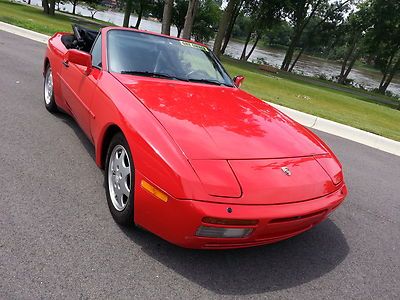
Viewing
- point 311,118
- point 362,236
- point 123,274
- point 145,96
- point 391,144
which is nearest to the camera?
point 123,274

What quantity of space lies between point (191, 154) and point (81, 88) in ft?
6.41

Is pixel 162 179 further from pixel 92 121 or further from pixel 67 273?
pixel 92 121

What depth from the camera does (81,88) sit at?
3.86 m

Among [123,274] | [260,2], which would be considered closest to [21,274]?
[123,274]

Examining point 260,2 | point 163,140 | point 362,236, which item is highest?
point 260,2

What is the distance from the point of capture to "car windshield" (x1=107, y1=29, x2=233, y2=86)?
374 cm

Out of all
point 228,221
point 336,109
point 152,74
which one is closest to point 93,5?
point 336,109

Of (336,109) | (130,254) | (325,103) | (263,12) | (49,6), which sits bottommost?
(49,6)

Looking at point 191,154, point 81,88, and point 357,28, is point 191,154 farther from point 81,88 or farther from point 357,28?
point 357,28

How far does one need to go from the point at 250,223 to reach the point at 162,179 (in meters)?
0.61

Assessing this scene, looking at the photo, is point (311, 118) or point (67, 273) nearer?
point (67, 273)

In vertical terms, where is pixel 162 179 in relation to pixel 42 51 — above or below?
above

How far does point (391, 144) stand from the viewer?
7055mm

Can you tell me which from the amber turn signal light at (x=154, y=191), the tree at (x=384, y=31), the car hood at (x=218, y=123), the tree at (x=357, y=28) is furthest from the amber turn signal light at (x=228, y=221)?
the tree at (x=357, y=28)
